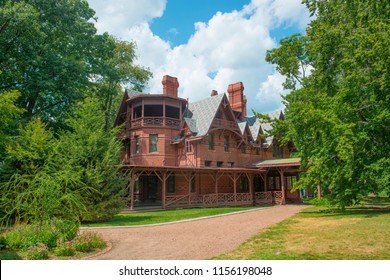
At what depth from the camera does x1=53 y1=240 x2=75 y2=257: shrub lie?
8.44m

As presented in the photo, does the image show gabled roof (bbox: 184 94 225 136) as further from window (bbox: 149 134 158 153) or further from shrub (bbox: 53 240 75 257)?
shrub (bbox: 53 240 75 257)

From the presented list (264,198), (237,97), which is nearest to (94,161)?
(264,198)

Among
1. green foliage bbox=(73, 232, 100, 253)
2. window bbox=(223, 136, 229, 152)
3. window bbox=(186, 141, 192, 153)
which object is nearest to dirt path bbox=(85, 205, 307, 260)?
green foliage bbox=(73, 232, 100, 253)

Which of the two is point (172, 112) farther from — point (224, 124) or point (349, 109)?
point (349, 109)

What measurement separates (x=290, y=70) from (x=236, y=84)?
14123 mm

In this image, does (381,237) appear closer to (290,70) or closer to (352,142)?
(352,142)

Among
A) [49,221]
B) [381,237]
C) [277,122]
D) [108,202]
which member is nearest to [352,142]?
[277,122]

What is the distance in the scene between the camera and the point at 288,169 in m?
29.0

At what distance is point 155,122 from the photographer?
29453mm

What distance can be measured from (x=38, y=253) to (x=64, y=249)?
25.9 inches

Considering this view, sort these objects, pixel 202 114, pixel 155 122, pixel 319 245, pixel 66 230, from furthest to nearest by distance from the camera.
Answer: pixel 202 114
pixel 155 122
pixel 66 230
pixel 319 245

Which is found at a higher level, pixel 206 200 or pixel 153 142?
pixel 153 142

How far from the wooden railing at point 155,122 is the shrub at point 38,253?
832 inches

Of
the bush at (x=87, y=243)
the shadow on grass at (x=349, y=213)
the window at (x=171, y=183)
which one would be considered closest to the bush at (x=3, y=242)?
the bush at (x=87, y=243)
